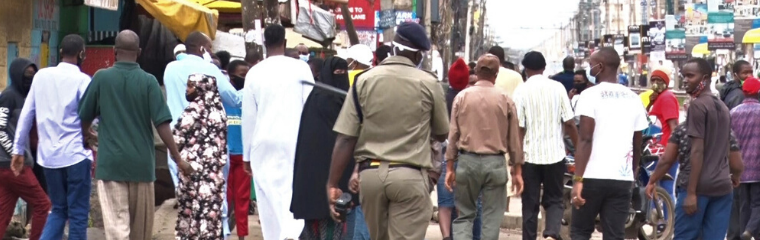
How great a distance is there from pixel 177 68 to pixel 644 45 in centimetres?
6498

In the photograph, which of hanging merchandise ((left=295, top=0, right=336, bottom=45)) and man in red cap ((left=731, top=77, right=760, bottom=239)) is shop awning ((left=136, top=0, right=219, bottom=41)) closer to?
man in red cap ((left=731, top=77, right=760, bottom=239))

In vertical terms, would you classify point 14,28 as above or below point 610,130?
above

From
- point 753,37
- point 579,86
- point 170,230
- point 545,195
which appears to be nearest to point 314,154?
point 545,195

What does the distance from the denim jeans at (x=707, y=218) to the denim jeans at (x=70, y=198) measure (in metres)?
4.12

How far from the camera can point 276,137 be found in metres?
9.42

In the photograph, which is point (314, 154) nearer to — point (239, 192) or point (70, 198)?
→ point (70, 198)

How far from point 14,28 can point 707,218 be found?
7433 millimetres

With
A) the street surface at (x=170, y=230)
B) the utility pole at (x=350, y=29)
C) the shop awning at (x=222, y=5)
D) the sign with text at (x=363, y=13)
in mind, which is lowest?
the street surface at (x=170, y=230)

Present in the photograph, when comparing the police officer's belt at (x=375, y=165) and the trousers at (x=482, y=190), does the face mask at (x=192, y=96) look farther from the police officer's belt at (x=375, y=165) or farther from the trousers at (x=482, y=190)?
the police officer's belt at (x=375, y=165)

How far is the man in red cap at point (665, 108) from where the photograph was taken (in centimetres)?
1319

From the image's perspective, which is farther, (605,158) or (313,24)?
(313,24)

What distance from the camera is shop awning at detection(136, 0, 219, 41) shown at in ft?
46.5

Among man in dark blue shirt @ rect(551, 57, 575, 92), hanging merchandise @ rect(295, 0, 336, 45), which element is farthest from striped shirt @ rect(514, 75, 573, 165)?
hanging merchandise @ rect(295, 0, 336, 45)

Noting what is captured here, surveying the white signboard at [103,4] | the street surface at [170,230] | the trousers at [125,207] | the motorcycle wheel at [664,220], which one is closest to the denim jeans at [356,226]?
the trousers at [125,207]
